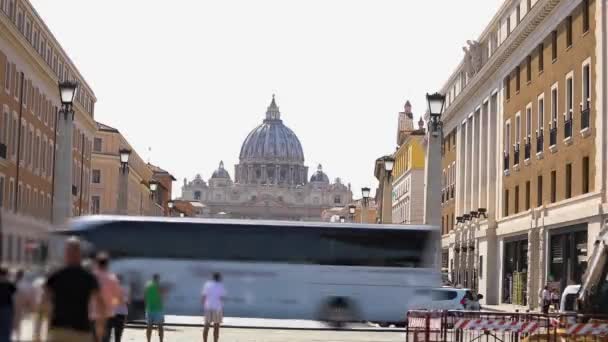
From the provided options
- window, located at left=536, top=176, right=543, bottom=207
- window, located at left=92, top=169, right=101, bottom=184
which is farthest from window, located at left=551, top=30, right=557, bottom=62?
window, located at left=92, top=169, right=101, bottom=184

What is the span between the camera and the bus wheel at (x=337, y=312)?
859 inches

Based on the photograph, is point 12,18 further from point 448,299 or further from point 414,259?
point 414,259

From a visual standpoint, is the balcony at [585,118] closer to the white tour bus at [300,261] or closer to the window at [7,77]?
the white tour bus at [300,261]

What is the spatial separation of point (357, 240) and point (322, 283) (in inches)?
154

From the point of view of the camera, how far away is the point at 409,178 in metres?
113

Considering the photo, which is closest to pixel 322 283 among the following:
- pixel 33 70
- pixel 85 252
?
pixel 85 252

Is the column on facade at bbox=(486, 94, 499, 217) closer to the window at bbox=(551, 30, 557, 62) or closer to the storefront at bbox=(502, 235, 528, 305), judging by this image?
the storefront at bbox=(502, 235, 528, 305)

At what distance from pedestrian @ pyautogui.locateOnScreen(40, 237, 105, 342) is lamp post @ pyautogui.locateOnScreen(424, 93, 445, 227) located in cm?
2833

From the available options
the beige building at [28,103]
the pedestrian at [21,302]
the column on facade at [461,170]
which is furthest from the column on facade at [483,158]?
the pedestrian at [21,302]

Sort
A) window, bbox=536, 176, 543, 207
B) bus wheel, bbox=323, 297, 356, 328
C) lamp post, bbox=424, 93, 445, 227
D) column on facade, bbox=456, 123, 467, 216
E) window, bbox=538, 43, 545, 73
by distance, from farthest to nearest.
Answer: column on facade, bbox=456, 123, 467, 216
window, bbox=536, 176, 543, 207
window, bbox=538, 43, 545, 73
lamp post, bbox=424, 93, 445, 227
bus wheel, bbox=323, 297, 356, 328

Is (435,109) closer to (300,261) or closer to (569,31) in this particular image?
(300,261)

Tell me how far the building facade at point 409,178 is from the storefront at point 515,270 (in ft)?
130

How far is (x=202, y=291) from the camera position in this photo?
395 inches

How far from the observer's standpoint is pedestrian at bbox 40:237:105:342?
5.05m
